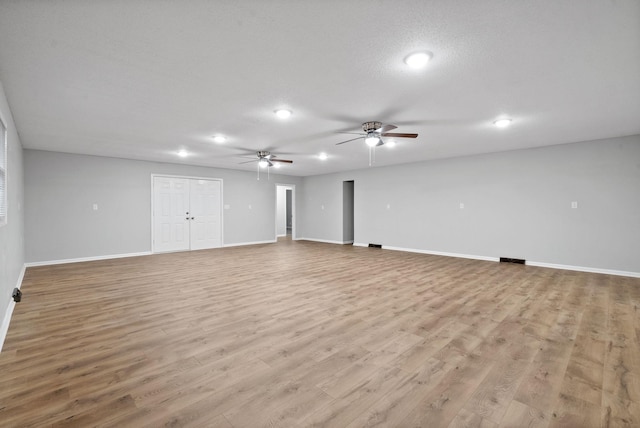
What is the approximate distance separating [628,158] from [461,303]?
14.5ft

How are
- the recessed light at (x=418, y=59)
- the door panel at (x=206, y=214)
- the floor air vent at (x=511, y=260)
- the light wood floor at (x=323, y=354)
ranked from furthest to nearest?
the door panel at (x=206, y=214) < the floor air vent at (x=511, y=260) < the recessed light at (x=418, y=59) < the light wood floor at (x=323, y=354)

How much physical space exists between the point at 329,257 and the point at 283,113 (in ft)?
13.3

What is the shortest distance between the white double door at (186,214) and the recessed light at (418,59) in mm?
7181

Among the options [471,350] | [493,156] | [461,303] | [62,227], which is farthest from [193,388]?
[493,156]

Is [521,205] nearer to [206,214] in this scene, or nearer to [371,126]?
[371,126]

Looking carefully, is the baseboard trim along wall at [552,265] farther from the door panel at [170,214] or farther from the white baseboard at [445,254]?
the door panel at [170,214]

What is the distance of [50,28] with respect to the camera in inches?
77.4

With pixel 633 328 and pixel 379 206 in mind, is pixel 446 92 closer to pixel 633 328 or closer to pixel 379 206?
pixel 633 328

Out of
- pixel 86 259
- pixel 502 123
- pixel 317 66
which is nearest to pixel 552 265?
pixel 502 123

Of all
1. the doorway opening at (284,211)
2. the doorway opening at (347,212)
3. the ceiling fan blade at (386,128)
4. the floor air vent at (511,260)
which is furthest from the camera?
the doorway opening at (284,211)

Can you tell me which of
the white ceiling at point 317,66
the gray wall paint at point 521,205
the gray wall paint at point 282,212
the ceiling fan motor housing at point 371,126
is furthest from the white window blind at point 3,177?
the gray wall paint at point 282,212

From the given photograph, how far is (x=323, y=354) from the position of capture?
7.47ft

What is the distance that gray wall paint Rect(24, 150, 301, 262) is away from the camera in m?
5.89

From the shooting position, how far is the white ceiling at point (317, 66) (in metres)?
1.84
